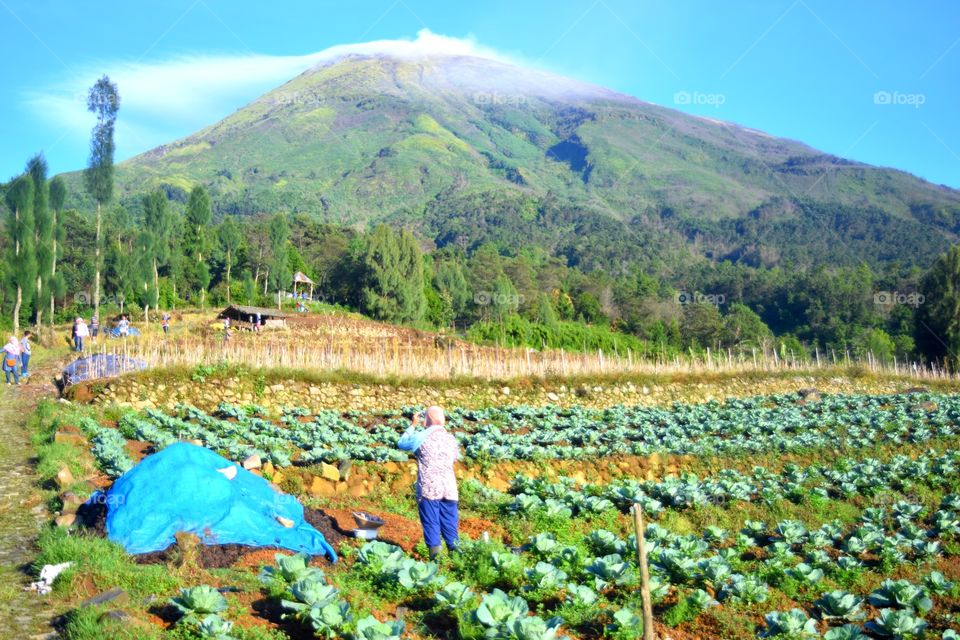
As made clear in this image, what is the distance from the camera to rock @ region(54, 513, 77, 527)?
21.4 ft

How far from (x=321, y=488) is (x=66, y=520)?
10.9 feet

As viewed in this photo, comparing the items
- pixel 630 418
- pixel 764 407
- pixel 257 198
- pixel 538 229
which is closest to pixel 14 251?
pixel 630 418

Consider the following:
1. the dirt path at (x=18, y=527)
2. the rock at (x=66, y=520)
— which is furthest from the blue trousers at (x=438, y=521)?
the rock at (x=66, y=520)

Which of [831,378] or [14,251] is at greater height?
[14,251]

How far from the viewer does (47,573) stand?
209 inches

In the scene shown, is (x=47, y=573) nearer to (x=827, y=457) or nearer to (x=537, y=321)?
(x=827, y=457)

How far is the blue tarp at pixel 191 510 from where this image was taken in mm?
6180

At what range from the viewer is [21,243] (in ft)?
109

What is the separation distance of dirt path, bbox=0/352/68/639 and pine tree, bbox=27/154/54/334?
24.2 meters

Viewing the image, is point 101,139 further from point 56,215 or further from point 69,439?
point 69,439

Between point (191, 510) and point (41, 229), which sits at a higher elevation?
point (41, 229)

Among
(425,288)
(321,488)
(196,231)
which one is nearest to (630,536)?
(321,488)

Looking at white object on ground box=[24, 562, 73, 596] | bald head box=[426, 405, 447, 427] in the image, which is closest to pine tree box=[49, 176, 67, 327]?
white object on ground box=[24, 562, 73, 596]

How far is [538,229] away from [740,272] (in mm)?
52016
